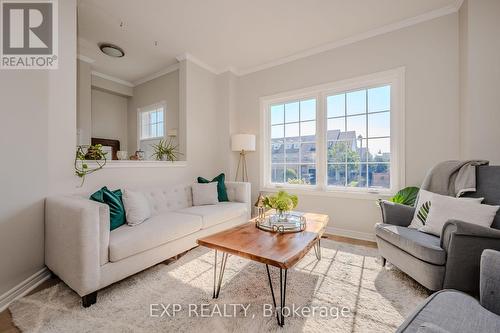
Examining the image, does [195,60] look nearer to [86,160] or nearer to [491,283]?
[86,160]

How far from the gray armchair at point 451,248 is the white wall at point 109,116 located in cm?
548

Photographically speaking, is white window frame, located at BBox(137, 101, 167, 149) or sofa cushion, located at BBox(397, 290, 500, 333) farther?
white window frame, located at BBox(137, 101, 167, 149)

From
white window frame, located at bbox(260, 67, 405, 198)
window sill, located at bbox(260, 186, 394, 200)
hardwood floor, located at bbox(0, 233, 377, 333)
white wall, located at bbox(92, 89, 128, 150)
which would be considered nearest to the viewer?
hardwood floor, located at bbox(0, 233, 377, 333)

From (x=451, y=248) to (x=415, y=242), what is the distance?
0.22 meters

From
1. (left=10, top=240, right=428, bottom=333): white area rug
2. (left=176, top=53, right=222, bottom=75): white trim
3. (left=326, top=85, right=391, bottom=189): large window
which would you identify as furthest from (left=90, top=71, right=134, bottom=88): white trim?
(left=326, top=85, right=391, bottom=189): large window

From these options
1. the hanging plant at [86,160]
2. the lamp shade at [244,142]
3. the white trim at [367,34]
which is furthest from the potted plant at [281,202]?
the white trim at [367,34]

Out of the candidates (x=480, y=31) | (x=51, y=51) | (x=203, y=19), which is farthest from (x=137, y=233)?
(x=480, y=31)

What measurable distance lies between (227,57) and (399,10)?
2.44 m

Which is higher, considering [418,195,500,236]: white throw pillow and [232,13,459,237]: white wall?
[232,13,459,237]: white wall

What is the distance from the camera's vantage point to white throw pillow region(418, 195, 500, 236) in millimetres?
1684

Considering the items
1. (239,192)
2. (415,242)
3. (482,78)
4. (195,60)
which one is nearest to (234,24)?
(195,60)

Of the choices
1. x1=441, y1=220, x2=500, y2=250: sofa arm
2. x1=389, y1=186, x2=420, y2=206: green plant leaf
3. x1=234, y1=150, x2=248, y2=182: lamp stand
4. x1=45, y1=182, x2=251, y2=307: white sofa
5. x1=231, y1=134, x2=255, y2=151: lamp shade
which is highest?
x1=231, y1=134, x2=255, y2=151: lamp shade

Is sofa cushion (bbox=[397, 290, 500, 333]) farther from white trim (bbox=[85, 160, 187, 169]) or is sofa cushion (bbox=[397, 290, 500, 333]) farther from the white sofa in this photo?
white trim (bbox=[85, 160, 187, 169])

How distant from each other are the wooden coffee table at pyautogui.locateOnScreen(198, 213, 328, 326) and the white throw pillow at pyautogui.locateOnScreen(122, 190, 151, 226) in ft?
3.05
